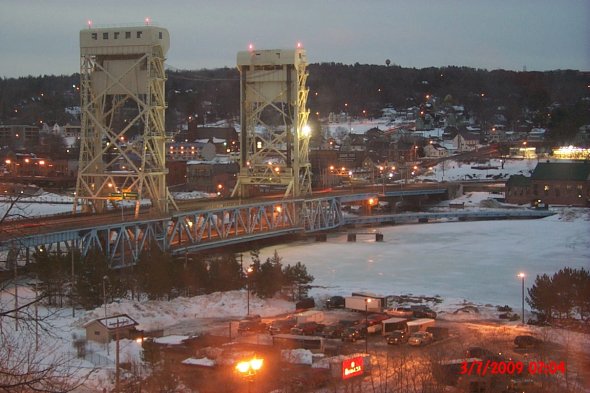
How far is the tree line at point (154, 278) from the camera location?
1869 cm

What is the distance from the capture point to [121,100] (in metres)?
28.8

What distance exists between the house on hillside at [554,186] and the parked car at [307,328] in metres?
33.7

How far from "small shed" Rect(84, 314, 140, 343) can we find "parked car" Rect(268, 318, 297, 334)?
2.74 m

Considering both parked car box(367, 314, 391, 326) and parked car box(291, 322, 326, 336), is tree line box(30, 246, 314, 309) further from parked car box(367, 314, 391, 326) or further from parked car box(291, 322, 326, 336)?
parked car box(291, 322, 326, 336)

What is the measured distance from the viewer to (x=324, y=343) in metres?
15.9

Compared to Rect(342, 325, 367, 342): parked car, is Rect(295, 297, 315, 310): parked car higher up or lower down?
lower down

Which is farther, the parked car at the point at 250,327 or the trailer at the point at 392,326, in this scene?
the parked car at the point at 250,327

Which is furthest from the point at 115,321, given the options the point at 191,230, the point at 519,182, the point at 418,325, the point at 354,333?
the point at 519,182

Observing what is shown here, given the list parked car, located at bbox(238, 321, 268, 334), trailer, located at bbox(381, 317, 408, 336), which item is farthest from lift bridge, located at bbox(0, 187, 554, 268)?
trailer, located at bbox(381, 317, 408, 336)

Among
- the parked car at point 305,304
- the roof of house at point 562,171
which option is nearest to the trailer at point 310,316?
the parked car at point 305,304

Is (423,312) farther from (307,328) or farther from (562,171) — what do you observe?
(562,171)

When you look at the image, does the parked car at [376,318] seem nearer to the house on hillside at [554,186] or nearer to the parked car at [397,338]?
the parked car at [397,338]

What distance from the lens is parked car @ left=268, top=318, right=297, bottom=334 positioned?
17073mm

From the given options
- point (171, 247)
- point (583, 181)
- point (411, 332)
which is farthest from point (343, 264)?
point (583, 181)
